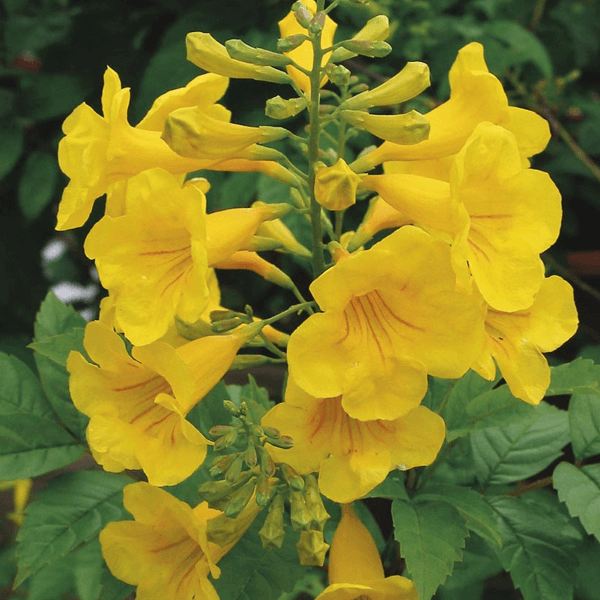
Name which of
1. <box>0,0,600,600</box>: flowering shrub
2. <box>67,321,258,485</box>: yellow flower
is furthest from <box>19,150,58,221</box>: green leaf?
<box>67,321,258,485</box>: yellow flower

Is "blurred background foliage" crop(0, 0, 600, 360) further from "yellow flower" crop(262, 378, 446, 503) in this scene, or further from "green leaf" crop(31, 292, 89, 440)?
"yellow flower" crop(262, 378, 446, 503)

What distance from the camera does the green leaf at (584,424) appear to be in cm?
162

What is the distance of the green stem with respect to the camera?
133 centimetres

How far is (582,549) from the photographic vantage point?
1.81m

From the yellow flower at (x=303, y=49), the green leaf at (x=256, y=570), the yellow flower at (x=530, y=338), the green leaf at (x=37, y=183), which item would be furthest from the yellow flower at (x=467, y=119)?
the green leaf at (x=37, y=183)

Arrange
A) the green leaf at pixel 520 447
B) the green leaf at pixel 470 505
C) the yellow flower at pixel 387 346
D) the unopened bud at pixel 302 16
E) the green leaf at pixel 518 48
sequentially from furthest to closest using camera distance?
the green leaf at pixel 518 48 < the green leaf at pixel 520 447 < the green leaf at pixel 470 505 < the unopened bud at pixel 302 16 < the yellow flower at pixel 387 346

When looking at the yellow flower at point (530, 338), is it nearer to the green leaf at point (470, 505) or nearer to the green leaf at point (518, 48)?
the green leaf at point (470, 505)

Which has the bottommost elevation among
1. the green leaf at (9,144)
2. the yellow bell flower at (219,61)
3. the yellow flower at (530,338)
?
the green leaf at (9,144)

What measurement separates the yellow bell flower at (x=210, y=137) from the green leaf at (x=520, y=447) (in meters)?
0.86

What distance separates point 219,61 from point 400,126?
1.15 ft

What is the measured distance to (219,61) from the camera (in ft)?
4.46

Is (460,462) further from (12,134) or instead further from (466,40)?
(12,134)

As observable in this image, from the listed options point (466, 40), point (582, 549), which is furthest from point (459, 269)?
point (466, 40)

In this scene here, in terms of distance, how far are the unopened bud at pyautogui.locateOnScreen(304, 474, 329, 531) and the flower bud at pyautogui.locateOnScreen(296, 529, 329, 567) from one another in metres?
0.03
